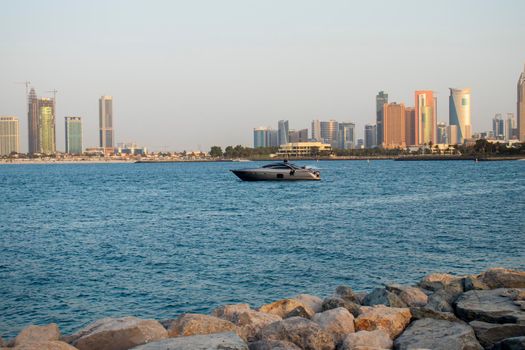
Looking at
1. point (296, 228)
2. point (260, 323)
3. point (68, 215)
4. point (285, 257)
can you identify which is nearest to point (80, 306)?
point (260, 323)

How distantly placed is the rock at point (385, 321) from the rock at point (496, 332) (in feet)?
4.26

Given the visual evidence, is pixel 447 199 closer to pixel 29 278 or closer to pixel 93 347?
pixel 29 278

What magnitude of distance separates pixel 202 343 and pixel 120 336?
65.1 inches

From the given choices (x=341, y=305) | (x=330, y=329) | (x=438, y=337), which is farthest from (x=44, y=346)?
(x=438, y=337)

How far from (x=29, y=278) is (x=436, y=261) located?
13735 millimetres

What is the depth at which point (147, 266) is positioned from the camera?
77.2 ft

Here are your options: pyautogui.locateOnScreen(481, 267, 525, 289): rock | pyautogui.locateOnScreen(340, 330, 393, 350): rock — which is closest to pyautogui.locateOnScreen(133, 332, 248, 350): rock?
pyautogui.locateOnScreen(340, 330, 393, 350): rock

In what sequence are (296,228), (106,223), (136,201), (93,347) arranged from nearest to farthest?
(93,347) < (296,228) < (106,223) < (136,201)

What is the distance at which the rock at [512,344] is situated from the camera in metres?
9.95

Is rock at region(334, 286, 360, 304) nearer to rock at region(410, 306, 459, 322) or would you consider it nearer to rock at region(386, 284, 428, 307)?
rock at region(386, 284, 428, 307)

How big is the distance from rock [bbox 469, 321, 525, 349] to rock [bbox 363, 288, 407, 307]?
2332 mm

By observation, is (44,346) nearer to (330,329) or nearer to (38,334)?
(38,334)

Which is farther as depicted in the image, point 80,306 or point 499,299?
point 80,306

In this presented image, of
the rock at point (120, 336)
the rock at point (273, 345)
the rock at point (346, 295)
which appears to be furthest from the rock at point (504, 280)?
the rock at point (120, 336)
